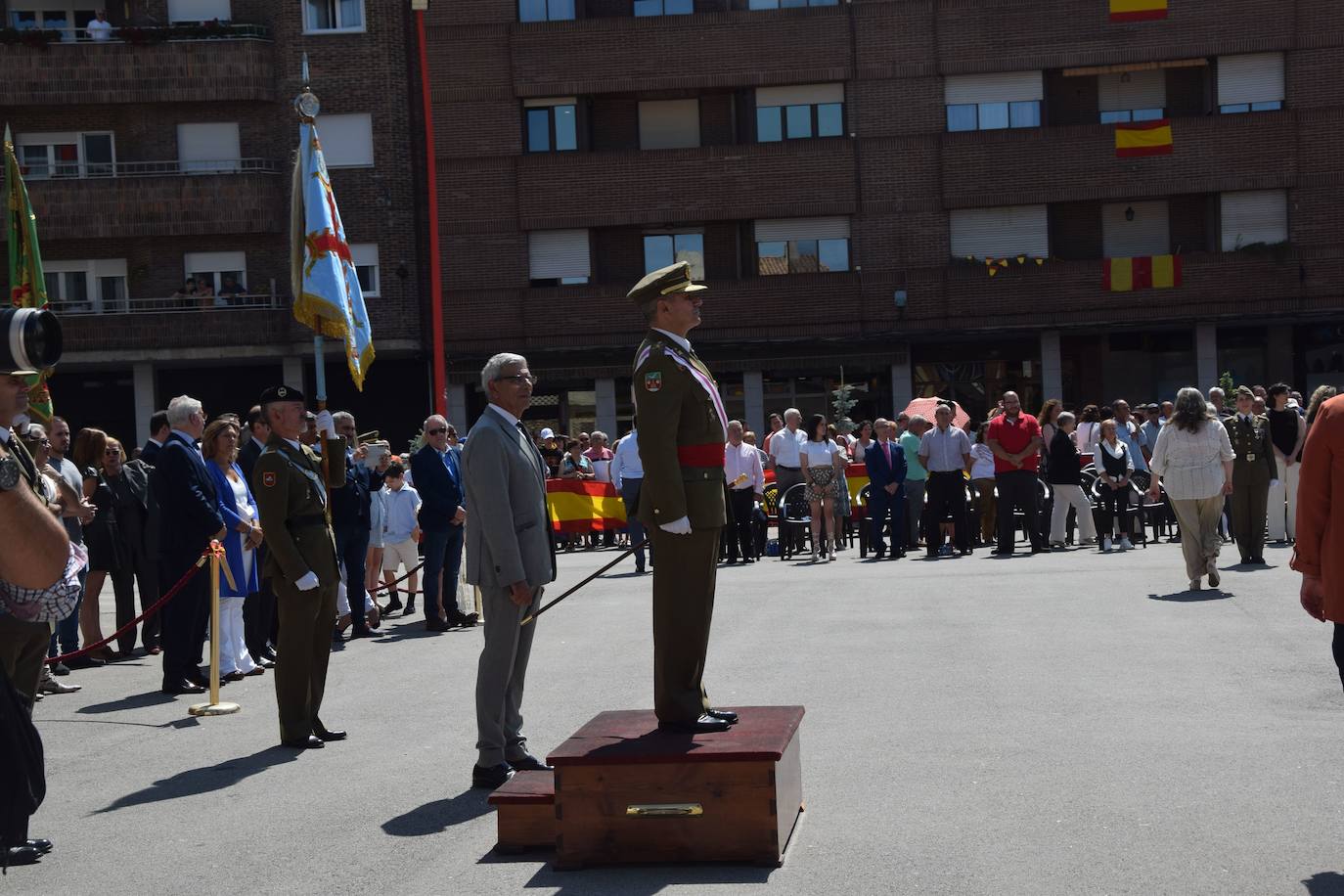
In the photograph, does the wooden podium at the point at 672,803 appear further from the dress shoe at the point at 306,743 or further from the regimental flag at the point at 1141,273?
the regimental flag at the point at 1141,273

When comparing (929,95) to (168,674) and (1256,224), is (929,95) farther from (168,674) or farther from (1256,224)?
(168,674)

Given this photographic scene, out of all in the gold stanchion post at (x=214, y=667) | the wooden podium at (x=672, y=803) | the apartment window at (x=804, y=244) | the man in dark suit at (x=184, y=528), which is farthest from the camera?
the apartment window at (x=804, y=244)

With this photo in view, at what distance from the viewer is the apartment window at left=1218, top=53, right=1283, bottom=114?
130 feet

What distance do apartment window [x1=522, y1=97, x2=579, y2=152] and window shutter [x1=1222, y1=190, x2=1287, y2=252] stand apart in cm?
1665

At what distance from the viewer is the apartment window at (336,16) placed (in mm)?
Result: 40562

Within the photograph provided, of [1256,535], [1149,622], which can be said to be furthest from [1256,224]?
[1149,622]

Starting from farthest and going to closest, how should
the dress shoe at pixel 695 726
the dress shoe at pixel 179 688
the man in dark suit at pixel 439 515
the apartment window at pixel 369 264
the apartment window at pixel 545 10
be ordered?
the apartment window at pixel 369 264
the apartment window at pixel 545 10
the man in dark suit at pixel 439 515
the dress shoe at pixel 179 688
the dress shoe at pixel 695 726

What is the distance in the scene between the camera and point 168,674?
11578mm

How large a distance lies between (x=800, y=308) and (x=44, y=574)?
3656 cm

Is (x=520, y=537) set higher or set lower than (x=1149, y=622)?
higher

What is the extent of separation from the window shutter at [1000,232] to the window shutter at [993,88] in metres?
2.78

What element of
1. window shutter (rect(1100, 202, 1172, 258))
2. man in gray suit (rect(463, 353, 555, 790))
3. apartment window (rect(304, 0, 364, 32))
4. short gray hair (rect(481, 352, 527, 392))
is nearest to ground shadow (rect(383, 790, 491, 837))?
man in gray suit (rect(463, 353, 555, 790))

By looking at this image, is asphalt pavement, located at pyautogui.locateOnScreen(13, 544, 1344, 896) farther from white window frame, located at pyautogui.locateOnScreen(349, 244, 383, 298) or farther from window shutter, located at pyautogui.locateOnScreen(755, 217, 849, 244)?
white window frame, located at pyautogui.locateOnScreen(349, 244, 383, 298)

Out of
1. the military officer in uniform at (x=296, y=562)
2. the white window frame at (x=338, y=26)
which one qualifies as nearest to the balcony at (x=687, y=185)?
the white window frame at (x=338, y=26)
